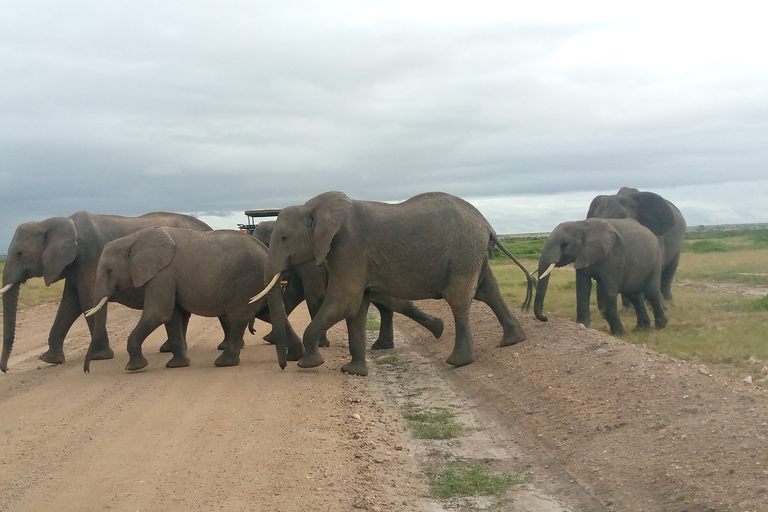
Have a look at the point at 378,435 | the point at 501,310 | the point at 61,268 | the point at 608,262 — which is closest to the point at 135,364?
the point at 61,268

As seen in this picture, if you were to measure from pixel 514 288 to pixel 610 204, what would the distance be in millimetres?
7411

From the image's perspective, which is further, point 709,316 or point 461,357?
point 709,316

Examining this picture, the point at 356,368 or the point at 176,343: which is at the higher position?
the point at 176,343

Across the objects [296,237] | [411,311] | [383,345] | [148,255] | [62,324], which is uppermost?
[296,237]

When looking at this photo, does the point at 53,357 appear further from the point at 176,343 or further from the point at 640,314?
the point at 640,314

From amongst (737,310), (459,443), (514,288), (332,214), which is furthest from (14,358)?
(514,288)

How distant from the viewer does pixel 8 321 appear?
1159cm

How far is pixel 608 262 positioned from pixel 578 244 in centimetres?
63

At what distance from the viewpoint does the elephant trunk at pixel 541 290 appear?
42.8 ft

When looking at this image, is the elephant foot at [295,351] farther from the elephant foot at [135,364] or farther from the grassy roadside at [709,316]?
the grassy roadside at [709,316]

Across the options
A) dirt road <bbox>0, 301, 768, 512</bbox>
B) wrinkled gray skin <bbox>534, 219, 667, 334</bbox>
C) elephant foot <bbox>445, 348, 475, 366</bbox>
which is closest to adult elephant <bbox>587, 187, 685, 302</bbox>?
wrinkled gray skin <bbox>534, 219, 667, 334</bbox>

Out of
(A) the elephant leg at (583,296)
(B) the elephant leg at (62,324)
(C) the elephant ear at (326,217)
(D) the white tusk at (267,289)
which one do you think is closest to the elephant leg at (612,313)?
(A) the elephant leg at (583,296)

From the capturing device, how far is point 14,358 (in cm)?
1296

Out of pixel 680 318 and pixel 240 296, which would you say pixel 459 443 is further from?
pixel 680 318
